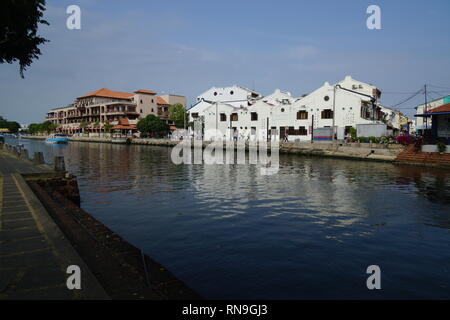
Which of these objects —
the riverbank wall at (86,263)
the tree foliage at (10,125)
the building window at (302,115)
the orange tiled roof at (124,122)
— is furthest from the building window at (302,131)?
the tree foliage at (10,125)

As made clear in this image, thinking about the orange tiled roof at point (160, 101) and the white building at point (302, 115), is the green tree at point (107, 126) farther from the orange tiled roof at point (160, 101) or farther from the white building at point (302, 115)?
the white building at point (302, 115)

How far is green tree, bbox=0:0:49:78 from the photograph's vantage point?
12.5 m

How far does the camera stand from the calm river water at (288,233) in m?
7.29


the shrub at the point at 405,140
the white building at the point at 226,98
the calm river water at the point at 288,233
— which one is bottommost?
the calm river water at the point at 288,233

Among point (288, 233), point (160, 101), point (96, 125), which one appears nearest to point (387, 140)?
point (288, 233)

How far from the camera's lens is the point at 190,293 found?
16.4 feet

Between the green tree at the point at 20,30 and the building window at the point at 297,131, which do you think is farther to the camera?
the building window at the point at 297,131

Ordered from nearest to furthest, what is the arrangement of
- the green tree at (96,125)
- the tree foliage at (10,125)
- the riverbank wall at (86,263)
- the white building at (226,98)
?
the riverbank wall at (86,263) → the white building at (226,98) → the green tree at (96,125) → the tree foliage at (10,125)

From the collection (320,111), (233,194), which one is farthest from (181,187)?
(320,111)

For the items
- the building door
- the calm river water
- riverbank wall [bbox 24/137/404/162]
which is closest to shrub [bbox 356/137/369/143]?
riverbank wall [bbox 24/137/404/162]

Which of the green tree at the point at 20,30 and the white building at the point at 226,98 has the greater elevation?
the white building at the point at 226,98

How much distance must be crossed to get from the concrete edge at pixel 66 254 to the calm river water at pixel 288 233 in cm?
275

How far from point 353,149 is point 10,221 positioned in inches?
1577
